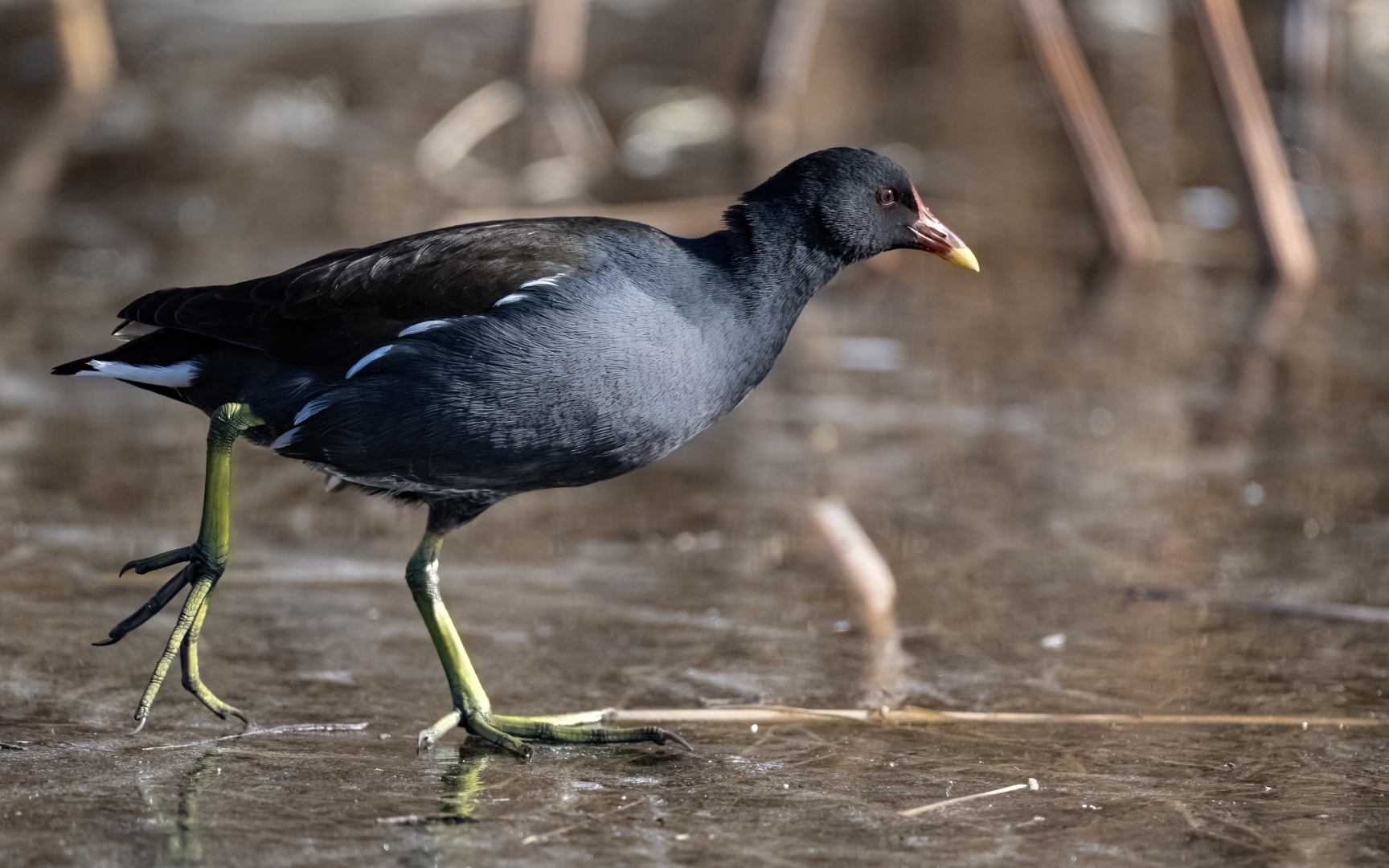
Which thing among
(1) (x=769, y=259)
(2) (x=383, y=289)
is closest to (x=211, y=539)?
(2) (x=383, y=289)

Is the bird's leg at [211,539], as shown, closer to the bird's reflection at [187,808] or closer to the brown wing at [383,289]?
the brown wing at [383,289]

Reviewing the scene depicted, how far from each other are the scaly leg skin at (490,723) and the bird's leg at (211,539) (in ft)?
1.40

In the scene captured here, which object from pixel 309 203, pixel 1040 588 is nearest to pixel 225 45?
pixel 309 203

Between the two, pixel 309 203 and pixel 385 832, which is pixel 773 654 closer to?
pixel 385 832

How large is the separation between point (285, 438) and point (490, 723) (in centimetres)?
73

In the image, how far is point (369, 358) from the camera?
325 cm

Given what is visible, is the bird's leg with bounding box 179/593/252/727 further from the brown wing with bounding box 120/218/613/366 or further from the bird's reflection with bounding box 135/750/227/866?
the brown wing with bounding box 120/218/613/366

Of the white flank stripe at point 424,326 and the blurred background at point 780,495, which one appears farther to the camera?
the white flank stripe at point 424,326

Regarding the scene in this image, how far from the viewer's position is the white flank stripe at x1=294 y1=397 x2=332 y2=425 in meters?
3.27

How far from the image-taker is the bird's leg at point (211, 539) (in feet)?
10.7

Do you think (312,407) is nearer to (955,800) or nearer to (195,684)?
(195,684)

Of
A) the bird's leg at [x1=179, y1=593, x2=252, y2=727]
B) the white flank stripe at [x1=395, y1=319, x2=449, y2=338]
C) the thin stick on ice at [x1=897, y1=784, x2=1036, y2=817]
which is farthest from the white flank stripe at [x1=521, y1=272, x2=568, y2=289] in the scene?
the thin stick on ice at [x1=897, y1=784, x2=1036, y2=817]

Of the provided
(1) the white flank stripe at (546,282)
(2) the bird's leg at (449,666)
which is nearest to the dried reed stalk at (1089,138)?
(1) the white flank stripe at (546,282)

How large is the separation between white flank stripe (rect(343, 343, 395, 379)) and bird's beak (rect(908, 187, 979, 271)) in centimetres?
121
